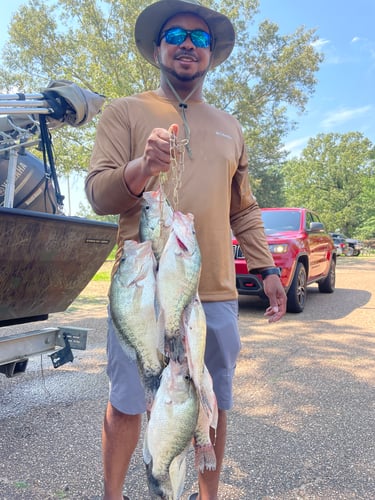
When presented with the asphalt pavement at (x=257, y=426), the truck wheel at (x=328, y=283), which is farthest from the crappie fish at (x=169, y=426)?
the truck wheel at (x=328, y=283)

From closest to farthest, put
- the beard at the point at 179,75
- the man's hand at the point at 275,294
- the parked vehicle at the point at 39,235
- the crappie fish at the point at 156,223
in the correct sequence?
the crappie fish at the point at 156,223
the beard at the point at 179,75
the man's hand at the point at 275,294
the parked vehicle at the point at 39,235

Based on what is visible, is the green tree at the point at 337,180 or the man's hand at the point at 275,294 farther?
the green tree at the point at 337,180

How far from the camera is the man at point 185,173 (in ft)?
5.98

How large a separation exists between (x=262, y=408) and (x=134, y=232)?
89.3 inches

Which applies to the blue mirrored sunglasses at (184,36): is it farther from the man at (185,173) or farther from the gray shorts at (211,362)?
the gray shorts at (211,362)

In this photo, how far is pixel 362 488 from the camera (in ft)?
7.99

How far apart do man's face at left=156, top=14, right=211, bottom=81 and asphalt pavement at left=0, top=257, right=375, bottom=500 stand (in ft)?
7.05

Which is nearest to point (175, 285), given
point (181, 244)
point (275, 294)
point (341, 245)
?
point (181, 244)

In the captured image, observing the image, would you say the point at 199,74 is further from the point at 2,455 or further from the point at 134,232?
the point at 2,455

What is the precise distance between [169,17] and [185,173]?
71 cm

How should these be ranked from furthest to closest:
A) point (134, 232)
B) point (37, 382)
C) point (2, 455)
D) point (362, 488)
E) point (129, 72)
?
point (129, 72), point (37, 382), point (2, 455), point (362, 488), point (134, 232)

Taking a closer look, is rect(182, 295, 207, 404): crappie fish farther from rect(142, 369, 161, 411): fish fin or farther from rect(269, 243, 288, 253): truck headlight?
rect(269, 243, 288, 253): truck headlight

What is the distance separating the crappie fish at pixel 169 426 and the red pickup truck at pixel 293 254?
4967 millimetres

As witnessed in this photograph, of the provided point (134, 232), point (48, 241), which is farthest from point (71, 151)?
point (134, 232)
